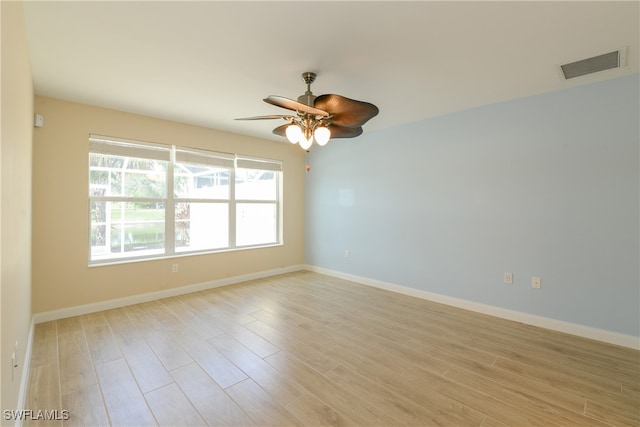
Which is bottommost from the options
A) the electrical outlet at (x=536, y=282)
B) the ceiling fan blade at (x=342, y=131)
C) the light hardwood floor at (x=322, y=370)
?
the light hardwood floor at (x=322, y=370)

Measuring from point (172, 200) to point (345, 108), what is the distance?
3018mm

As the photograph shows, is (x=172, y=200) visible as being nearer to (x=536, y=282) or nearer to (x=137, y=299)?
(x=137, y=299)

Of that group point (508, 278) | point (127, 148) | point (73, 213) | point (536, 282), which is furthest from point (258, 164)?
point (536, 282)

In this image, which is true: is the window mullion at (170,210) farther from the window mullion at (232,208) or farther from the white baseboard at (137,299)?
the window mullion at (232,208)

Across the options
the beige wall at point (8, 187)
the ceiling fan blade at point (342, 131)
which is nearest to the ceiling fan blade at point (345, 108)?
the ceiling fan blade at point (342, 131)

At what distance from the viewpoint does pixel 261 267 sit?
497 cm

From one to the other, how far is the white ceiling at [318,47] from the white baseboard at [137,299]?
93.2 inches

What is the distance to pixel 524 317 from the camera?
309 centimetres

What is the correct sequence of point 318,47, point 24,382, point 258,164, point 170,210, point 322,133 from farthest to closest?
point 258,164, point 170,210, point 322,133, point 318,47, point 24,382

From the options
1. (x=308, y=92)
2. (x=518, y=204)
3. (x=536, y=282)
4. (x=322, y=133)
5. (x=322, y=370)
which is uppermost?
(x=308, y=92)

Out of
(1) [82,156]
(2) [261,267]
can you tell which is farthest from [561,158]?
(1) [82,156]

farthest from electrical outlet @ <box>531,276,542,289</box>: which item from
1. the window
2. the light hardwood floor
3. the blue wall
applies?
the window

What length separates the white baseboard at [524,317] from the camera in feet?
8.53

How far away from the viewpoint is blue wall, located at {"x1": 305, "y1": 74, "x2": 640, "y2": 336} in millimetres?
2615
